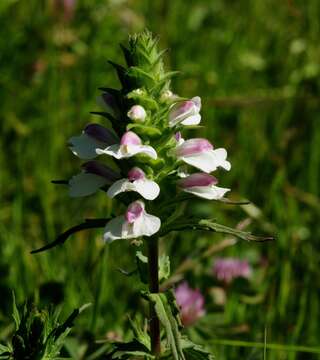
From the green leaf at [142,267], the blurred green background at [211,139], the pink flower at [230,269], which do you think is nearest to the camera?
the green leaf at [142,267]

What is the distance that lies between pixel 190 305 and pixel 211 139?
870mm

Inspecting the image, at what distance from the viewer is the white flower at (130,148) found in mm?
1043

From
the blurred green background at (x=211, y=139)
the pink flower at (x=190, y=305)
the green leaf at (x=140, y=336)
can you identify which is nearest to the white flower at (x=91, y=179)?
the green leaf at (x=140, y=336)

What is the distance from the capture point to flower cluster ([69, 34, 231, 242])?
106cm

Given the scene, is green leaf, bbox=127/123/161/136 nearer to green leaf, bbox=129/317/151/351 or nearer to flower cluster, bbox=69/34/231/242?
flower cluster, bbox=69/34/231/242

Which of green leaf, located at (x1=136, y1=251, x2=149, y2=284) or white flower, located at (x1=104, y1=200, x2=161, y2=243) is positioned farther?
green leaf, located at (x1=136, y1=251, x2=149, y2=284)

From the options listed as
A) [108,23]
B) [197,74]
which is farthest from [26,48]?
[197,74]

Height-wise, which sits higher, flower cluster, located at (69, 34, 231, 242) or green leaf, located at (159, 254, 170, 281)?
flower cluster, located at (69, 34, 231, 242)

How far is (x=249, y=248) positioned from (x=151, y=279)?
1.00 metres

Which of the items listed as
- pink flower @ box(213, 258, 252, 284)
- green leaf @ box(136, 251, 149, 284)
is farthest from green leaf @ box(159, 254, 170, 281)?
pink flower @ box(213, 258, 252, 284)

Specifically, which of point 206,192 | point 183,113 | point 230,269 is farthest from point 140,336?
point 230,269

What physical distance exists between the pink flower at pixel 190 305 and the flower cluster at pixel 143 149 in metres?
0.66

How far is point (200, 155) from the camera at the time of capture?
1.11m

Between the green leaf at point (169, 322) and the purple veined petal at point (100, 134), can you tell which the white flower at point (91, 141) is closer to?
the purple veined petal at point (100, 134)
